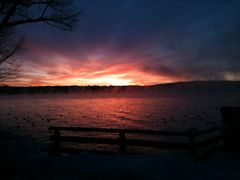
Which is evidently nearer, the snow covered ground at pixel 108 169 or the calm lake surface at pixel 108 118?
the snow covered ground at pixel 108 169

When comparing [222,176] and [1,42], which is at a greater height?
[1,42]

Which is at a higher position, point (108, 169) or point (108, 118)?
point (108, 169)

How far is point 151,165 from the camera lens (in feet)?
23.1

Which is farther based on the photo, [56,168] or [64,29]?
[64,29]

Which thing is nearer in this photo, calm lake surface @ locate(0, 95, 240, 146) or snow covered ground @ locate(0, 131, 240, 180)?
snow covered ground @ locate(0, 131, 240, 180)

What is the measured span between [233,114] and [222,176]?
5.19 meters

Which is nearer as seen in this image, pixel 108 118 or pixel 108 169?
pixel 108 169

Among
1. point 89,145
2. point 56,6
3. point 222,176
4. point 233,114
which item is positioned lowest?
point 89,145

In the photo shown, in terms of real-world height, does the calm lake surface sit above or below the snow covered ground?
below

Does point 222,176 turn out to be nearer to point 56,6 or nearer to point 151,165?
point 151,165

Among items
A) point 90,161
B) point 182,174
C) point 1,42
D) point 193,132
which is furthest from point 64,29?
point 182,174

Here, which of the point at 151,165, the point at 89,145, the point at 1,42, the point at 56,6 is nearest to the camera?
the point at 151,165

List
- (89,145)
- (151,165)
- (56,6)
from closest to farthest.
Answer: (151,165) → (56,6) → (89,145)

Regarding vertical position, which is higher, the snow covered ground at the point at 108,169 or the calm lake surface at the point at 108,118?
the snow covered ground at the point at 108,169
